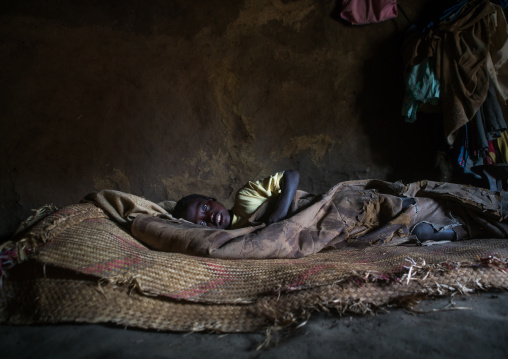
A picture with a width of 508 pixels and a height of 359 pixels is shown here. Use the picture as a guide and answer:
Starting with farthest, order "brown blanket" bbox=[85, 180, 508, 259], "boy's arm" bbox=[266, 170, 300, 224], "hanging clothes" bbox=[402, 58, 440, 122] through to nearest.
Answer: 1. "hanging clothes" bbox=[402, 58, 440, 122]
2. "boy's arm" bbox=[266, 170, 300, 224]
3. "brown blanket" bbox=[85, 180, 508, 259]

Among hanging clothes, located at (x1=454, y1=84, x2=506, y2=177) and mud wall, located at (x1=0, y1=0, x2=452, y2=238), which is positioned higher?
mud wall, located at (x1=0, y1=0, x2=452, y2=238)

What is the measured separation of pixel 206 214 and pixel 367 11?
233cm

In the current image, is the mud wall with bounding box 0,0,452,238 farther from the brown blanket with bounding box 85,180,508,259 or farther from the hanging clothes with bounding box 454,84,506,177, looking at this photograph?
the brown blanket with bounding box 85,180,508,259

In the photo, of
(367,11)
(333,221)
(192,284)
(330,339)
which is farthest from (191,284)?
(367,11)

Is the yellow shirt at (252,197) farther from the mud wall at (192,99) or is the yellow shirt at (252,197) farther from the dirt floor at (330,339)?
the dirt floor at (330,339)

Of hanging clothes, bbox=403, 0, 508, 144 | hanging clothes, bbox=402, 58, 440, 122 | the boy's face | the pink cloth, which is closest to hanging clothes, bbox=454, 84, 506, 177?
hanging clothes, bbox=403, 0, 508, 144

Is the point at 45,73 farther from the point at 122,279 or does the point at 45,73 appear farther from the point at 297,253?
the point at 297,253

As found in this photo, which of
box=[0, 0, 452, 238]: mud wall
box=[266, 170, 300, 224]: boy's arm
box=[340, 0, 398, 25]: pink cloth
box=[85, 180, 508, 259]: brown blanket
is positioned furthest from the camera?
box=[340, 0, 398, 25]: pink cloth

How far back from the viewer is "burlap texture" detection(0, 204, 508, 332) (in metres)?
1.01

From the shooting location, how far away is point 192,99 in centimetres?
272

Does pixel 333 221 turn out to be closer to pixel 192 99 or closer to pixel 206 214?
pixel 206 214

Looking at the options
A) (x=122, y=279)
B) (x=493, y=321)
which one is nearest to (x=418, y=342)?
(x=493, y=321)

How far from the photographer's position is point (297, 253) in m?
1.53

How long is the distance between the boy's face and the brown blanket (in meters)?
0.20
